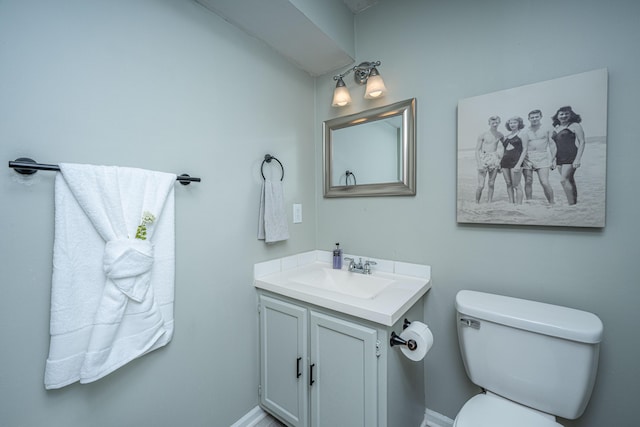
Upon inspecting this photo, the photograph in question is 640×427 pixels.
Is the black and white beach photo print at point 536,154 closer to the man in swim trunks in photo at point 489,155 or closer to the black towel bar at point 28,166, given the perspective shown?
the man in swim trunks in photo at point 489,155

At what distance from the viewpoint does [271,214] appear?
4.88 ft

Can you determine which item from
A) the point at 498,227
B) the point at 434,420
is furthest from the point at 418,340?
the point at 434,420

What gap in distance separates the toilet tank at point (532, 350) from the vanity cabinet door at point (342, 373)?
0.47 m

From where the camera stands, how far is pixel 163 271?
103 centimetres

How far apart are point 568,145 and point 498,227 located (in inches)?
16.9

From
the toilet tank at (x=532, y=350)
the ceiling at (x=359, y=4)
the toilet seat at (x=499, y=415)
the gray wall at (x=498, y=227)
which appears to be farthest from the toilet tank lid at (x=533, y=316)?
the ceiling at (x=359, y=4)

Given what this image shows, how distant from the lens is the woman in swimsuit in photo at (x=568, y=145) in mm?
1026

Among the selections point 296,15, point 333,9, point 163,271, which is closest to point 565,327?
point 163,271

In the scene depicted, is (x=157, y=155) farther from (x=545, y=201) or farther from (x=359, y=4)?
(x=545, y=201)

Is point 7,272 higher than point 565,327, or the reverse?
point 7,272

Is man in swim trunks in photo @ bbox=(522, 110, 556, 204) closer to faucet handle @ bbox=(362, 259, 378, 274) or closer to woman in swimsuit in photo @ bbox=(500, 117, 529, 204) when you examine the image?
woman in swimsuit in photo @ bbox=(500, 117, 529, 204)

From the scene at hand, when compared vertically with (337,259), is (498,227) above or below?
above

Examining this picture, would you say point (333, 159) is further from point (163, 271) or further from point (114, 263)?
point (114, 263)

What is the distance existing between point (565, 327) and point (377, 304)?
675mm
